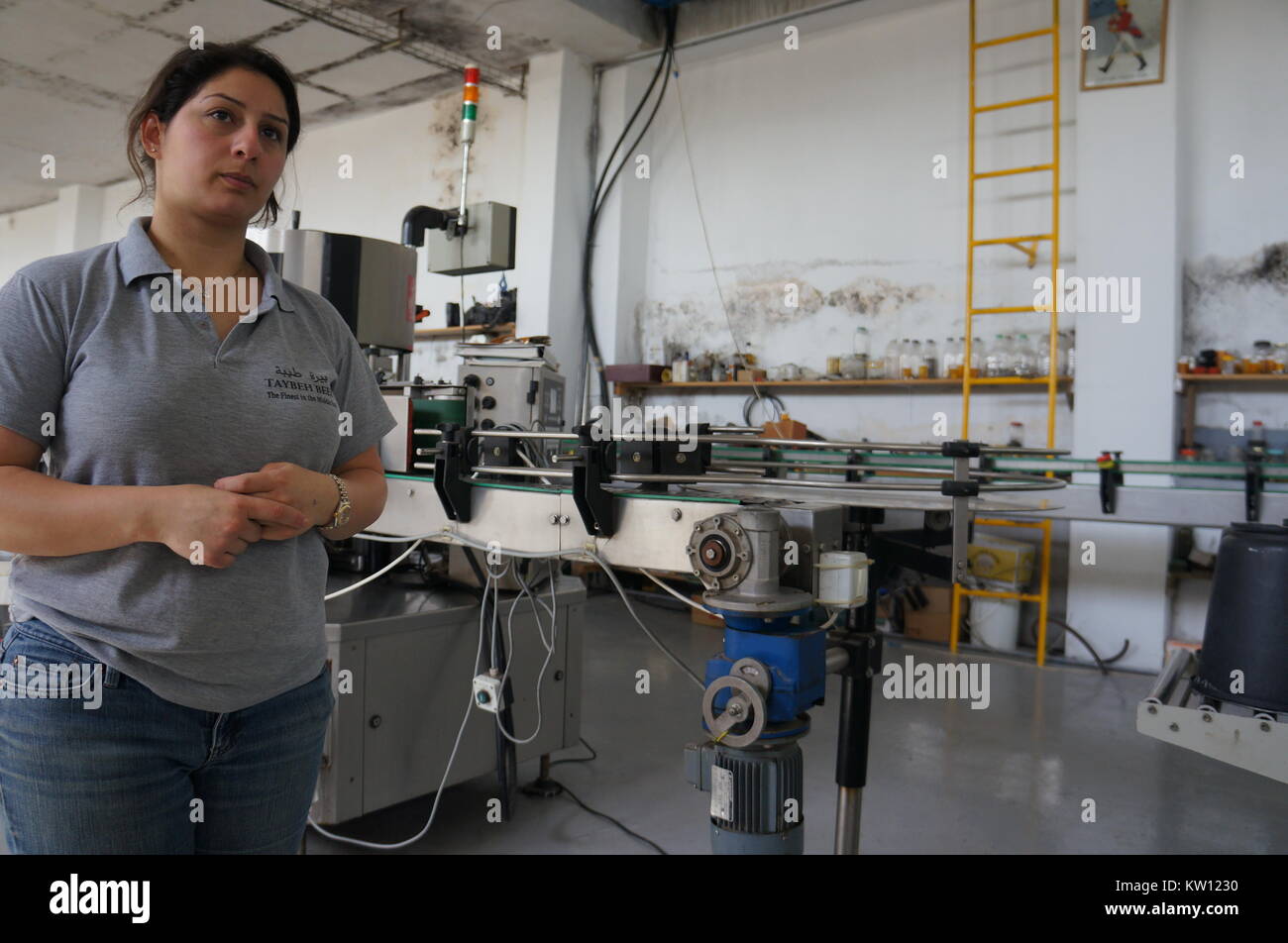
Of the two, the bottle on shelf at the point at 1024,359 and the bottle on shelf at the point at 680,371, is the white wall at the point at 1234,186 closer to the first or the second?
the bottle on shelf at the point at 1024,359

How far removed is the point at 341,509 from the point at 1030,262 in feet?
12.4

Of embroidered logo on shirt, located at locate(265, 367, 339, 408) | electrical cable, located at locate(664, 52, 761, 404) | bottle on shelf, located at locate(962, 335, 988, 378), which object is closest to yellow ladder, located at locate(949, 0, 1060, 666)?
bottle on shelf, located at locate(962, 335, 988, 378)

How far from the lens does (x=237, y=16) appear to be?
5016 mm

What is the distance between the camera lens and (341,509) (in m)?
0.95

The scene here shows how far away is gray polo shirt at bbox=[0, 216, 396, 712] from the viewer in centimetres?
79

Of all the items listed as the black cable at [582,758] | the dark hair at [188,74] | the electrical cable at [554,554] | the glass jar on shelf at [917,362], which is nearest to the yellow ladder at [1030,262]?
the glass jar on shelf at [917,362]

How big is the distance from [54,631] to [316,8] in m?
5.05

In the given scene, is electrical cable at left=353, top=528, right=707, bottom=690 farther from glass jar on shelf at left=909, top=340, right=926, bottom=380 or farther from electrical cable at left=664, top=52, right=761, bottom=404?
electrical cable at left=664, top=52, right=761, bottom=404

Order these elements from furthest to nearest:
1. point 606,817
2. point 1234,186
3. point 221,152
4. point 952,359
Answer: point 952,359, point 1234,186, point 606,817, point 221,152

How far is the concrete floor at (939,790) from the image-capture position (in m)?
2.05

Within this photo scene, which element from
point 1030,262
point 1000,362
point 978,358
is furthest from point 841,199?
point 1000,362

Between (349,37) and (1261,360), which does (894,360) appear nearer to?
(1261,360)
